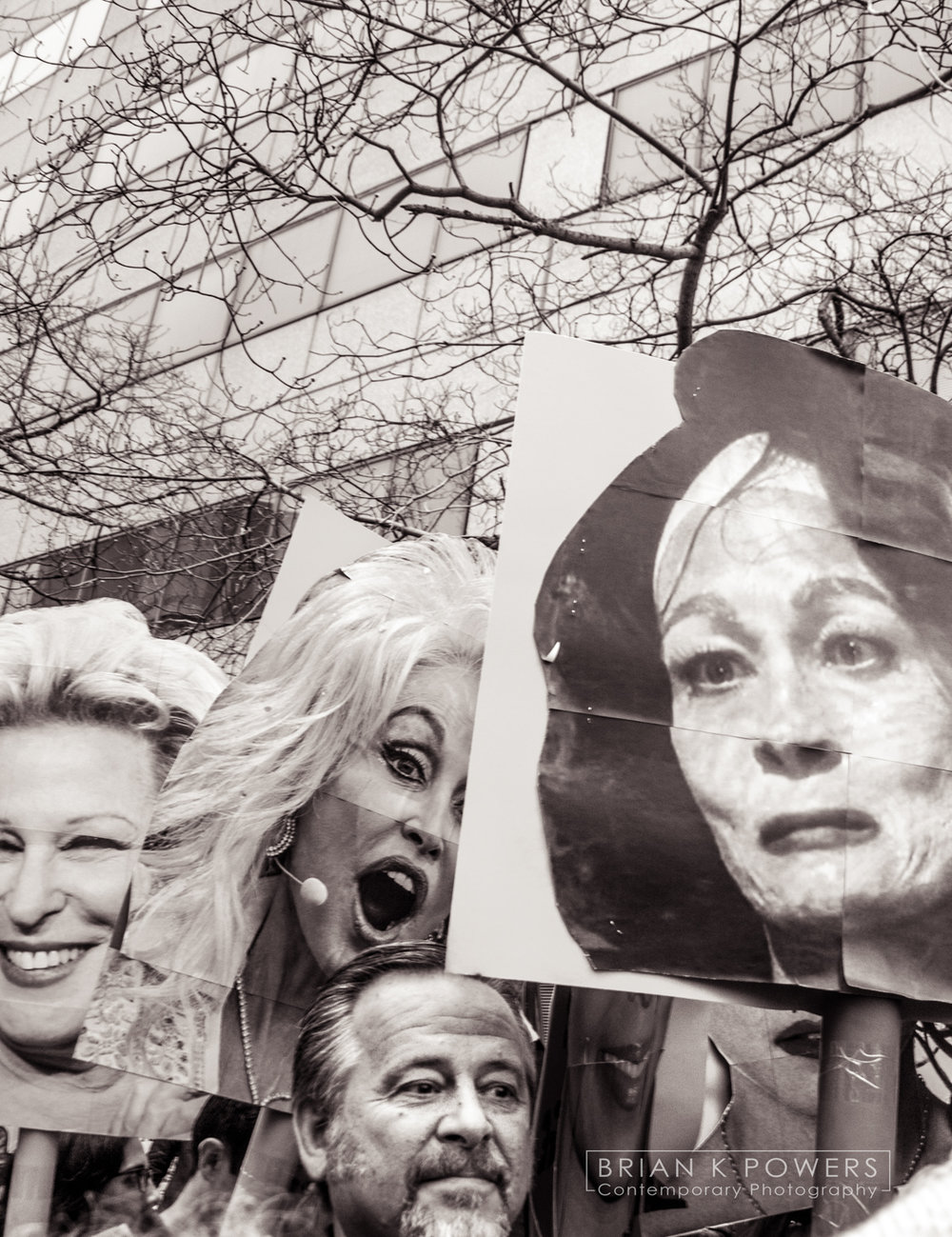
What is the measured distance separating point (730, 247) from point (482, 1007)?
23.9ft

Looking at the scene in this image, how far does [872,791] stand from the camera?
404 centimetres

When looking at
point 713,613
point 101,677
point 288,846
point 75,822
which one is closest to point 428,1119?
point 288,846

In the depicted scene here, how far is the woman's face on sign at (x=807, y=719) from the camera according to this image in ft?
12.9

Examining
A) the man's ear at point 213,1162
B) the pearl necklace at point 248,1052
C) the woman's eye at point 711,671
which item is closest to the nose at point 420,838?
the pearl necklace at point 248,1052

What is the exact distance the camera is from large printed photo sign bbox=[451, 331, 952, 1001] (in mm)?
3818

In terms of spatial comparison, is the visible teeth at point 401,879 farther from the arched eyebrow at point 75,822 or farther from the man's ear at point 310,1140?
the arched eyebrow at point 75,822

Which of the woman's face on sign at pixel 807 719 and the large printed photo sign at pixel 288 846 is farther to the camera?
the large printed photo sign at pixel 288 846

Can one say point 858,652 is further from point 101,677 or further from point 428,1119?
point 101,677

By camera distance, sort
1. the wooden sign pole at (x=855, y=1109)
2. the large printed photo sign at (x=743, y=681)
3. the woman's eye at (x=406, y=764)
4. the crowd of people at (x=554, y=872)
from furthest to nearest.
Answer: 1. the woman's eye at (x=406, y=764)
2. the crowd of people at (x=554, y=872)
3. the large printed photo sign at (x=743, y=681)
4. the wooden sign pole at (x=855, y=1109)

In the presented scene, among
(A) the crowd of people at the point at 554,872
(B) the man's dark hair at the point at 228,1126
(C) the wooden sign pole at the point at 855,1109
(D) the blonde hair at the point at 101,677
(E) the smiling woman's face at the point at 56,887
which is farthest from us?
(D) the blonde hair at the point at 101,677

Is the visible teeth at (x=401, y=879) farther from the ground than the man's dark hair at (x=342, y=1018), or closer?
farther from the ground

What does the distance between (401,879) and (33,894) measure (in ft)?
5.19

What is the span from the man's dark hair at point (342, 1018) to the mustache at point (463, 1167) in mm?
354

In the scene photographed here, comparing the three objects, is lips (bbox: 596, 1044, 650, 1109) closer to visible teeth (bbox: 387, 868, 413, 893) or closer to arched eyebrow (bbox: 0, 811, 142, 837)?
visible teeth (bbox: 387, 868, 413, 893)
